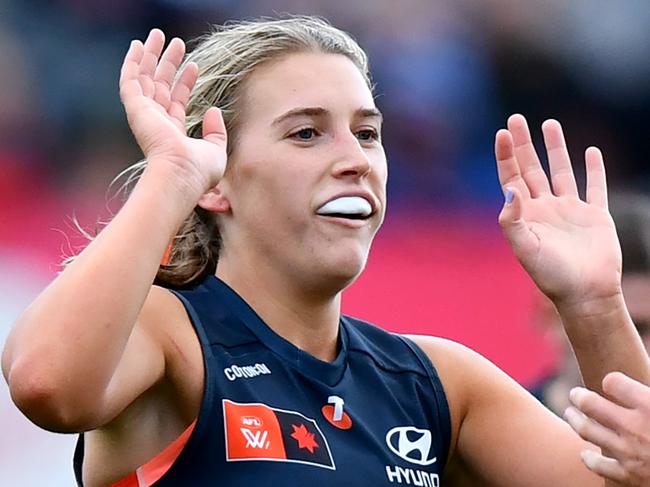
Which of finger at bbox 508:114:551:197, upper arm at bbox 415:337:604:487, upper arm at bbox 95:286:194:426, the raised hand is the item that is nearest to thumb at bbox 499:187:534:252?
the raised hand

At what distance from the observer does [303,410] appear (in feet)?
7.48

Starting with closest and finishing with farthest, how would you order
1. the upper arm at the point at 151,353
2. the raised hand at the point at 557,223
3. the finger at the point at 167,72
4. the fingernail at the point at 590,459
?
the upper arm at the point at 151,353
the fingernail at the point at 590,459
the finger at the point at 167,72
the raised hand at the point at 557,223

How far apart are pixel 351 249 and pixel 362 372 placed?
0.94 ft

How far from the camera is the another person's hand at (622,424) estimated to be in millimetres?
1990

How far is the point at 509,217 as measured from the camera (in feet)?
7.57

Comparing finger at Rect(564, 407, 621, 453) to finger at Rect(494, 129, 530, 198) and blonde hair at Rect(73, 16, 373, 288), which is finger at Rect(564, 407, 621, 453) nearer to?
finger at Rect(494, 129, 530, 198)

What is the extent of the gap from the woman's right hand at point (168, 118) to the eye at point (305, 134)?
21 centimetres

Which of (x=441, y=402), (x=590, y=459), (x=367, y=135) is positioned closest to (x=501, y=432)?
(x=441, y=402)

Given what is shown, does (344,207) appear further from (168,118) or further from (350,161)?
(168,118)

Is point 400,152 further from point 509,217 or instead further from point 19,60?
point 509,217

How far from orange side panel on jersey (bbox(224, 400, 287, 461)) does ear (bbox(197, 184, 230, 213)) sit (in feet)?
1.51

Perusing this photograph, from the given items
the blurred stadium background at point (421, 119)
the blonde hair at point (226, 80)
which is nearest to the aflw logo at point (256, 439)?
the blonde hair at point (226, 80)

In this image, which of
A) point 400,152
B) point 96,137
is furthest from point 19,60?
point 400,152

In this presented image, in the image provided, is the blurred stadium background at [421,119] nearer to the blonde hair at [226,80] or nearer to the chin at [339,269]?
the blonde hair at [226,80]
